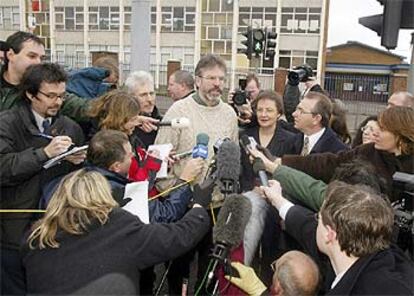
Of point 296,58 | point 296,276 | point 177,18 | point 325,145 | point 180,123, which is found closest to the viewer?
point 296,276

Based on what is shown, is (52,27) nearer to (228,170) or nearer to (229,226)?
(228,170)

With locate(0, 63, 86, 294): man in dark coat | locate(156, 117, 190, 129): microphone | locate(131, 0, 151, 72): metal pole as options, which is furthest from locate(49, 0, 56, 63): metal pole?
locate(0, 63, 86, 294): man in dark coat

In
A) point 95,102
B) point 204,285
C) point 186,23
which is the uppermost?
point 186,23

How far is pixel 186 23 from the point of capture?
3438 centimetres

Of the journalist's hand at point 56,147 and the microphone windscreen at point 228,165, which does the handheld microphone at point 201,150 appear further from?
the journalist's hand at point 56,147

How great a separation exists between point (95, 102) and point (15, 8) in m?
35.8

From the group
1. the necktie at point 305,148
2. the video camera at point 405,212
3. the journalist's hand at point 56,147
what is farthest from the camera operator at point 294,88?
the journalist's hand at point 56,147

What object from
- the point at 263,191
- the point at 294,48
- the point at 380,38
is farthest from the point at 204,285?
the point at 294,48

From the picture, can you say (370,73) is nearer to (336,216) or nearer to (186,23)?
(186,23)

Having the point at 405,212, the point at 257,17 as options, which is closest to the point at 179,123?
the point at 405,212

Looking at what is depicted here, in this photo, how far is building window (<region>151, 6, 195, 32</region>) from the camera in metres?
34.4

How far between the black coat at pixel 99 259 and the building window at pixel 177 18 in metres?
33.5

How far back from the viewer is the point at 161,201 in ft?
9.11

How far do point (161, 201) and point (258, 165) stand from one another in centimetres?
65
